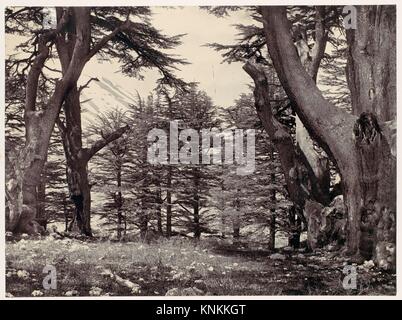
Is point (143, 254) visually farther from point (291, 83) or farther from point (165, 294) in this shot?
point (291, 83)

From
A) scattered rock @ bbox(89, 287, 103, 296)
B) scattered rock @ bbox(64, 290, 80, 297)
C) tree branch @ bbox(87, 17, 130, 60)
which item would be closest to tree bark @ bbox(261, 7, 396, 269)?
tree branch @ bbox(87, 17, 130, 60)

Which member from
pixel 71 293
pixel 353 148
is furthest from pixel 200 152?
pixel 71 293

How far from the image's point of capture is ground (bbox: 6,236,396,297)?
7.60 meters

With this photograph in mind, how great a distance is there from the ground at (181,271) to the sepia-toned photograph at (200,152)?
0.06 ft

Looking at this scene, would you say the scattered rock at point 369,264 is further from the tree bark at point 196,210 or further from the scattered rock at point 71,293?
the scattered rock at point 71,293

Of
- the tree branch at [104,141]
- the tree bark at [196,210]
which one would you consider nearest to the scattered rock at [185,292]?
the tree bark at [196,210]

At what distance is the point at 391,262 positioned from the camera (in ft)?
24.7

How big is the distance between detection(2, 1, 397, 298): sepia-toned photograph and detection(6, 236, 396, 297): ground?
0.02m

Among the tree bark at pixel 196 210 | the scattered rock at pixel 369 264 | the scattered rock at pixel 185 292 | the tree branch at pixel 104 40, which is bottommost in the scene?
the scattered rock at pixel 185 292

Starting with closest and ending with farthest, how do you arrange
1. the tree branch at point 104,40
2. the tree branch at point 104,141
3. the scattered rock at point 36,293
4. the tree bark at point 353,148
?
the tree bark at point 353,148 → the scattered rock at point 36,293 → the tree branch at point 104,141 → the tree branch at point 104,40

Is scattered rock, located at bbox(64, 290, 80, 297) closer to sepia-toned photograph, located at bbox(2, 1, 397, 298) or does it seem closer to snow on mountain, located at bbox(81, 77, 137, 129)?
sepia-toned photograph, located at bbox(2, 1, 397, 298)

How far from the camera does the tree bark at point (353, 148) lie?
7.54m

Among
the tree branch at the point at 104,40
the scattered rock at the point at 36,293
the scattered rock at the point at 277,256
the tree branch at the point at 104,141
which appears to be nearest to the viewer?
the scattered rock at the point at 36,293
